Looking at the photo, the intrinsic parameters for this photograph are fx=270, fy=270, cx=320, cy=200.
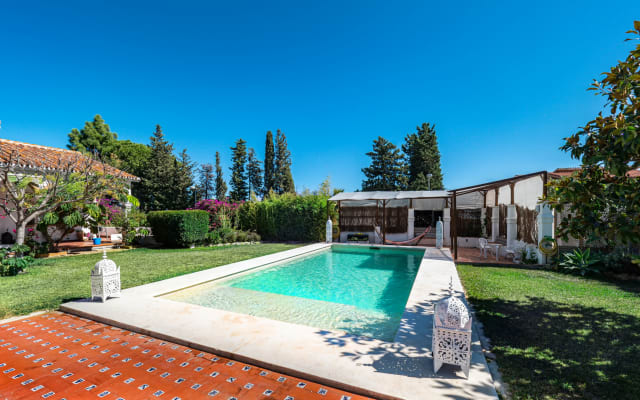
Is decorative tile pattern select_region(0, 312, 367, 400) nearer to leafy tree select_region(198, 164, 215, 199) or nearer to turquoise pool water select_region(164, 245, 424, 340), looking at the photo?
turquoise pool water select_region(164, 245, 424, 340)

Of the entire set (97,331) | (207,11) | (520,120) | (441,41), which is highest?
(207,11)

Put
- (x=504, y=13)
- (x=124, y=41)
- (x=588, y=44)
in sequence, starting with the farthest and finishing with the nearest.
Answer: (x=124, y=41) → (x=504, y=13) → (x=588, y=44)

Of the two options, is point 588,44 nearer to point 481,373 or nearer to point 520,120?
point 520,120

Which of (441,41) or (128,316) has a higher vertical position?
(441,41)

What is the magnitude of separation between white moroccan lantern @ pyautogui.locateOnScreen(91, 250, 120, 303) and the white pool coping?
0.71 feet

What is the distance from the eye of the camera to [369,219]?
18.1m

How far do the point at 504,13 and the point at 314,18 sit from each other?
28.4ft

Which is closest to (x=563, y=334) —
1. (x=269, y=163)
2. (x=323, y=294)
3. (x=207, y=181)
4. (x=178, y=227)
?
(x=323, y=294)

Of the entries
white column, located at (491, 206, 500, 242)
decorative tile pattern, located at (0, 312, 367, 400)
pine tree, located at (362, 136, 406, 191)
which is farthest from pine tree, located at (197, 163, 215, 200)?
decorative tile pattern, located at (0, 312, 367, 400)

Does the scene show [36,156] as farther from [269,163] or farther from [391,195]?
[269,163]

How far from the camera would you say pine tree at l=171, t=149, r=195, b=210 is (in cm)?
3272

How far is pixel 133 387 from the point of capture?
2.78 meters

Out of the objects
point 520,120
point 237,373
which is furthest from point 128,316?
point 520,120

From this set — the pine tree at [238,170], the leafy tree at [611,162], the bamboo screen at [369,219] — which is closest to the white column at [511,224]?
the bamboo screen at [369,219]
